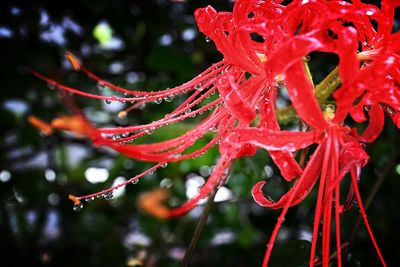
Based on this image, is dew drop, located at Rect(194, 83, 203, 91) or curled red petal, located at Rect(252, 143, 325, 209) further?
dew drop, located at Rect(194, 83, 203, 91)

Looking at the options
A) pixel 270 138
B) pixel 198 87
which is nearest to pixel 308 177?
pixel 270 138

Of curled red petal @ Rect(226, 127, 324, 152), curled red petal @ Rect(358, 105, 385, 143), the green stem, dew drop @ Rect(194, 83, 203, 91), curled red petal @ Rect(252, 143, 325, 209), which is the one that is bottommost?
curled red petal @ Rect(252, 143, 325, 209)

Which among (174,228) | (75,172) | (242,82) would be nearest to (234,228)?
(174,228)

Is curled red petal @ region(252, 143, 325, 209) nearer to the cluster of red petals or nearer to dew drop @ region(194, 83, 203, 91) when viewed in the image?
the cluster of red petals

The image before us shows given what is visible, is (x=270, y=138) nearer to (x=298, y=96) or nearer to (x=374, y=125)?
(x=298, y=96)

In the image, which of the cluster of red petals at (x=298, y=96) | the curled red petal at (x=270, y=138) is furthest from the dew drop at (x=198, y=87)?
the curled red petal at (x=270, y=138)

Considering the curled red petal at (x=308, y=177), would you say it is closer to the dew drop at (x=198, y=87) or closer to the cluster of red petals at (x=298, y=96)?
the cluster of red petals at (x=298, y=96)

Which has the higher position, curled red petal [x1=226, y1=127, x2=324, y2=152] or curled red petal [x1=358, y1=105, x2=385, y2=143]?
curled red petal [x1=226, y1=127, x2=324, y2=152]

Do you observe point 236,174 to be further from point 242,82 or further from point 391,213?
point 391,213

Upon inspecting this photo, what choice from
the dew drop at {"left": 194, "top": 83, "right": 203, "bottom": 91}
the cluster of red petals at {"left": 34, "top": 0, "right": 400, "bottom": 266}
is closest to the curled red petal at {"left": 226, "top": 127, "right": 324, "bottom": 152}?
the cluster of red petals at {"left": 34, "top": 0, "right": 400, "bottom": 266}
